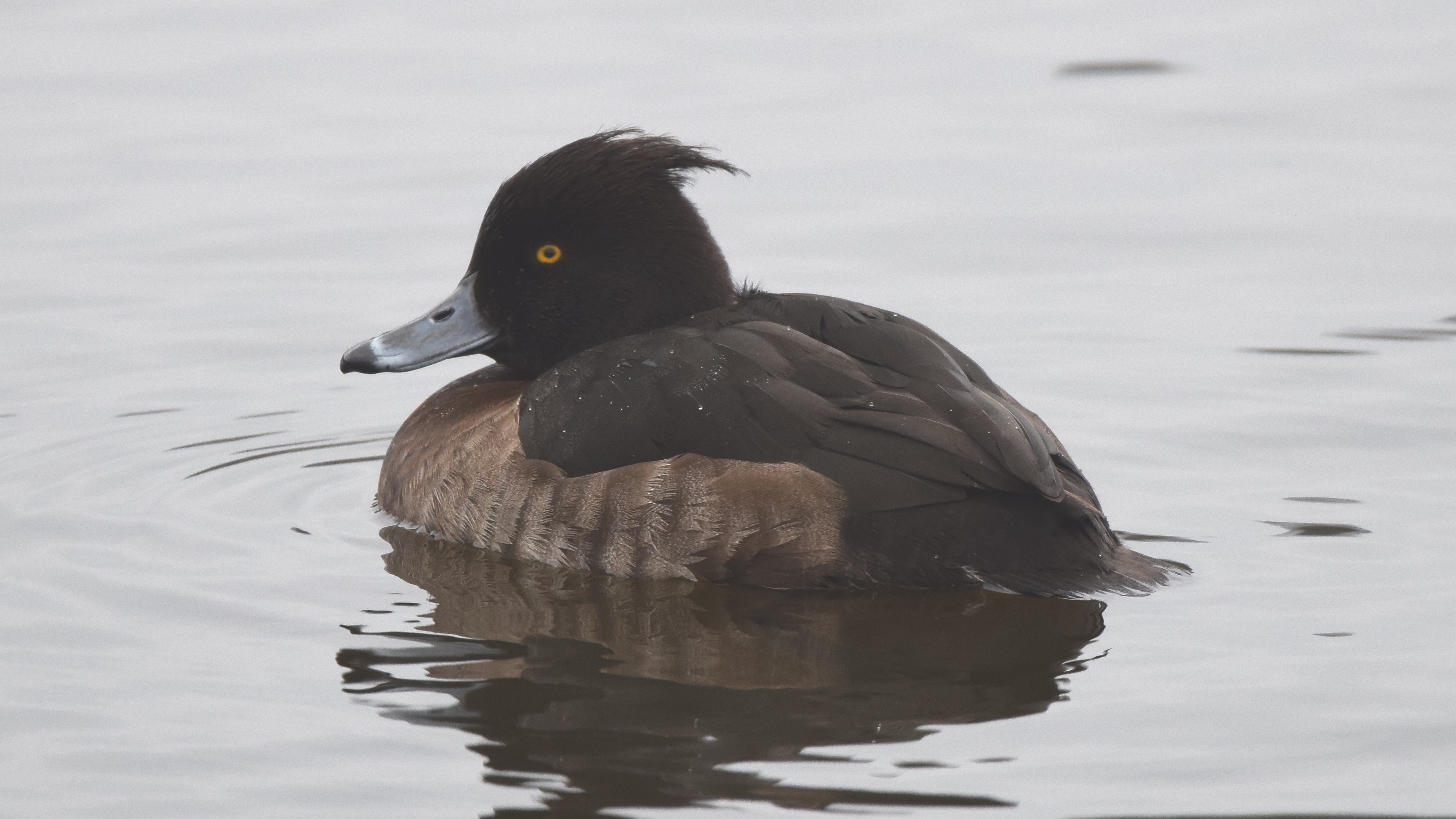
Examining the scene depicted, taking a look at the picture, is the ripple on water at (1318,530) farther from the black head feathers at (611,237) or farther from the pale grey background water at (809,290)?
the black head feathers at (611,237)

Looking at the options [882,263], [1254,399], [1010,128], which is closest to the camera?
[1254,399]

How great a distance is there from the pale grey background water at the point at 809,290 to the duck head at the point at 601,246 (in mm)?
937

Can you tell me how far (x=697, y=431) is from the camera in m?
5.64

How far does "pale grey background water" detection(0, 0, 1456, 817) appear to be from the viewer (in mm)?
4648

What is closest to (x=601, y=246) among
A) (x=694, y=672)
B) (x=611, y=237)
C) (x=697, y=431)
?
(x=611, y=237)

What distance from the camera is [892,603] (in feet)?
18.5

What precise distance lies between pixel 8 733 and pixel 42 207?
5.94 meters

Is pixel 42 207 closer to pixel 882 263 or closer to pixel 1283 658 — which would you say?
pixel 882 263

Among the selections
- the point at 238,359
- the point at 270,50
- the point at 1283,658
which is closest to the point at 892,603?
the point at 1283,658

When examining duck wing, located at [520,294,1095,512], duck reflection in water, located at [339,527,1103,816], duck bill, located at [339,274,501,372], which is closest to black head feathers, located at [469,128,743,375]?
duck bill, located at [339,274,501,372]

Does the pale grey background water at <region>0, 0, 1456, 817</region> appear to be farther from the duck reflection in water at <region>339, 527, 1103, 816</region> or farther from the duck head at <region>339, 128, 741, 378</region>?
the duck head at <region>339, 128, 741, 378</region>

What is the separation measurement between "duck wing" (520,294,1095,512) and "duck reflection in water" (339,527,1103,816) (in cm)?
36

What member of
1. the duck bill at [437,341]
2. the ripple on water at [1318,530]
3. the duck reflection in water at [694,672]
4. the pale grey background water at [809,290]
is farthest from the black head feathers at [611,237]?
the ripple on water at [1318,530]

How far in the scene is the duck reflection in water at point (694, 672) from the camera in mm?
4469
